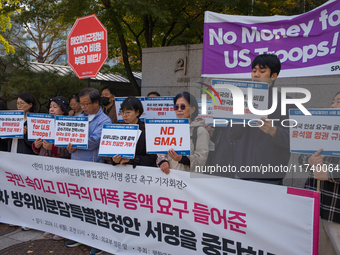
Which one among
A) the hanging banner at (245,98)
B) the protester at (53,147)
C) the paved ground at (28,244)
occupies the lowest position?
the paved ground at (28,244)

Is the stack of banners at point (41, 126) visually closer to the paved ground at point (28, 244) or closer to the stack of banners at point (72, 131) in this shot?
the stack of banners at point (72, 131)

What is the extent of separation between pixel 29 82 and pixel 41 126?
4.85 meters

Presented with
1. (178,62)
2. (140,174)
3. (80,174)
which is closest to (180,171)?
(140,174)

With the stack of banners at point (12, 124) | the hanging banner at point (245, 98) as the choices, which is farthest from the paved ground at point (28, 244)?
the hanging banner at point (245, 98)

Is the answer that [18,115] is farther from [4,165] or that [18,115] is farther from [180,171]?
[180,171]

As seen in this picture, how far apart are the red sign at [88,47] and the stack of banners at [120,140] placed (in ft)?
7.18

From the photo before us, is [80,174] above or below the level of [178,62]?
below

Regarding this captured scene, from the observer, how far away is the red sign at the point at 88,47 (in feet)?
16.8

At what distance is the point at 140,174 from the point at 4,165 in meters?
2.26

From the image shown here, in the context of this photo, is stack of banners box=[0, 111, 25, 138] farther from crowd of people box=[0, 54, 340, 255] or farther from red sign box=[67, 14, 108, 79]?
red sign box=[67, 14, 108, 79]

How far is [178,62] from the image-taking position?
331 inches

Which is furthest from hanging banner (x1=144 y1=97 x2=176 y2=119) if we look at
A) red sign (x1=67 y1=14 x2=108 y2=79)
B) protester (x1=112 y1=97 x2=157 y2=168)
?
protester (x1=112 y1=97 x2=157 y2=168)

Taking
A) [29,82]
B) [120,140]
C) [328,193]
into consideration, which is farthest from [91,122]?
[29,82]

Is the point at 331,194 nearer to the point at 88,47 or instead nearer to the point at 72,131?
the point at 72,131
